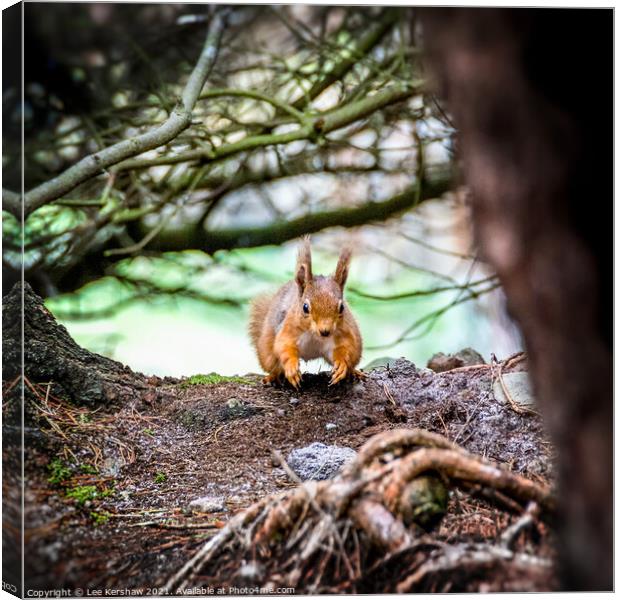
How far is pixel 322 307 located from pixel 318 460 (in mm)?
693

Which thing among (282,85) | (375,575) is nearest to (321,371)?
(282,85)

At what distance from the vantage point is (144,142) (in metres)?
2.94

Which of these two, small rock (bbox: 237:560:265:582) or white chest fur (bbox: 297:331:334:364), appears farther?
white chest fur (bbox: 297:331:334:364)

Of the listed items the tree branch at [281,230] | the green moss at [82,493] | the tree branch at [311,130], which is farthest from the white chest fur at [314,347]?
the green moss at [82,493]

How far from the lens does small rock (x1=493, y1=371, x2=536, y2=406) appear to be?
121 inches

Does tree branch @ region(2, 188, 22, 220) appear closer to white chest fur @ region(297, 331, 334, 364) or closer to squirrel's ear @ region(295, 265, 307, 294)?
squirrel's ear @ region(295, 265, 307, 294)

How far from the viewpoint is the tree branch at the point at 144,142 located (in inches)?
108

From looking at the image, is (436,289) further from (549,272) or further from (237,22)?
Answer: (549,272)

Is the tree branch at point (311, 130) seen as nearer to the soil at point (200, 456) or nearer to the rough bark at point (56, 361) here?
the rough bark at point (56, 361)

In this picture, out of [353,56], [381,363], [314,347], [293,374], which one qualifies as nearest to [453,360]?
[381,363]

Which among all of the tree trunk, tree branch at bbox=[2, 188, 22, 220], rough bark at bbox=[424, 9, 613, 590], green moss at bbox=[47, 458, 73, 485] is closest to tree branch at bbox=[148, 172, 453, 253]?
the tree trunk

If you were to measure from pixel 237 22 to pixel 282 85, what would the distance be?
0.42 m

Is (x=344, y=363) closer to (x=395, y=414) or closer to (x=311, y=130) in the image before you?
(x=395, y=414)

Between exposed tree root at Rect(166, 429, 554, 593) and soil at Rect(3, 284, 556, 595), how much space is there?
0.03 m
